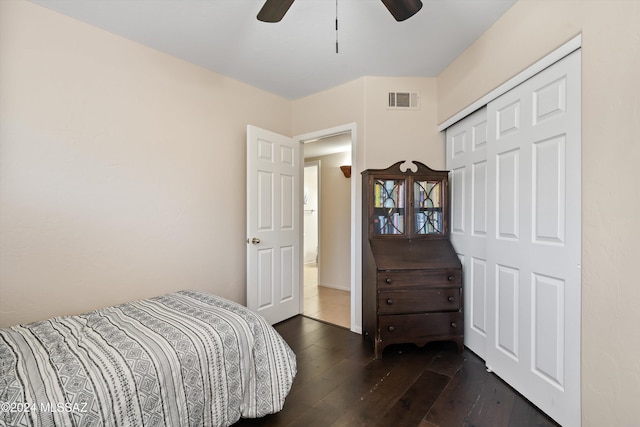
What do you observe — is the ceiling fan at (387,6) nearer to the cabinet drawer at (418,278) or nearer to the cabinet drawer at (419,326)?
the cabinet drawer at (418,278)

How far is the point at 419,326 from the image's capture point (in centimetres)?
229

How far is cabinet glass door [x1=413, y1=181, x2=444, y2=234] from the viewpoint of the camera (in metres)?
2.53

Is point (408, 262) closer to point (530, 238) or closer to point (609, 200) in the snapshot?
point (530, 238)

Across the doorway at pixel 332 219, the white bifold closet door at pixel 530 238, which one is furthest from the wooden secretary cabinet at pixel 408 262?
the doorway at pixel 332 219

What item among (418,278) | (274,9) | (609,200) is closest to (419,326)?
(418,278)

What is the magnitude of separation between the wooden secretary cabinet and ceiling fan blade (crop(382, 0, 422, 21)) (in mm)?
1212

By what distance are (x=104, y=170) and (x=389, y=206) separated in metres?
2.29

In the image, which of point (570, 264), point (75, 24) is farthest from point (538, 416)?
point (75, 24)

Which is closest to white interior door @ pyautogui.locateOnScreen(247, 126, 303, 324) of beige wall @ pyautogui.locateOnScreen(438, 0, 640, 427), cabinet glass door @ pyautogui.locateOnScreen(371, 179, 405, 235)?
cabinet glass door @ pyautogui.locateOnScreen(371, 179, 405, 235)

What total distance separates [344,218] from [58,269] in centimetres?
346

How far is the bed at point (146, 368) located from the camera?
101cm

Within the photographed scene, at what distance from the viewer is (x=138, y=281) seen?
2197mm

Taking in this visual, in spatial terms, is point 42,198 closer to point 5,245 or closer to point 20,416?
→ point 5,245

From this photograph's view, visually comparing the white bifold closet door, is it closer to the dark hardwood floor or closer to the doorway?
the dark hardwood floor
